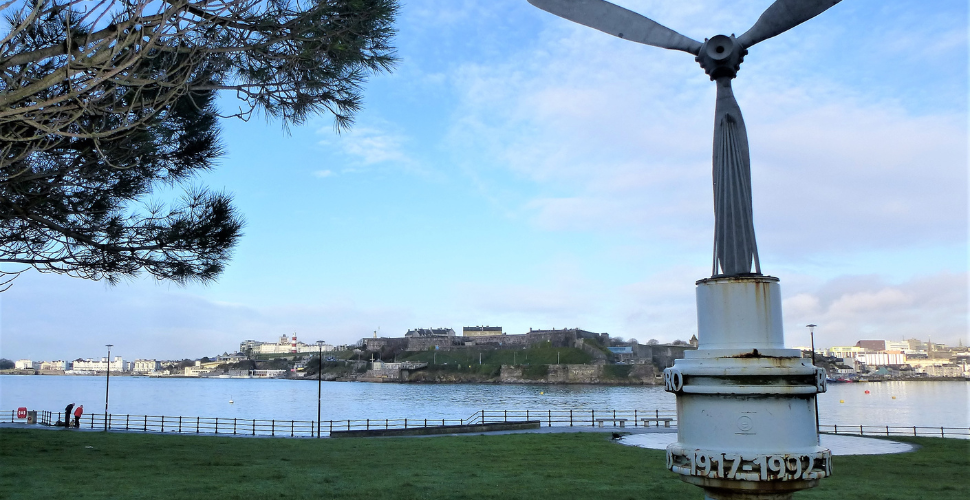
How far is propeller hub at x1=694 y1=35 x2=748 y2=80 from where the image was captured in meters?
2.62

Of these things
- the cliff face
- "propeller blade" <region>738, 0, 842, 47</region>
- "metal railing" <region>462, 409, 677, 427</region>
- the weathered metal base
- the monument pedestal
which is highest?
"propeller blade" <region>738, 0, 842, 47</region>

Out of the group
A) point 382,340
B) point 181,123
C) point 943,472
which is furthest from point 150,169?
point 382,340

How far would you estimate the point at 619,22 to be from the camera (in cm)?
291

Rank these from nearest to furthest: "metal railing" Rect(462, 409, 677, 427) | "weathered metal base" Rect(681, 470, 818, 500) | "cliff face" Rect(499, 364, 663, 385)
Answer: "weathered metal base" Rect(681, 470, 818, 500) → "metal railing" Rect(462, 409, 677, 427) → "cliff face" Rect(499, 364, 663, 385)

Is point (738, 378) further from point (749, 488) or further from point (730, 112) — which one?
point (730, 112)

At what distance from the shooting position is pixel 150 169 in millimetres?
11430

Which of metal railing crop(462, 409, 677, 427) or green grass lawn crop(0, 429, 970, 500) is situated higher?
green grass lawn crop(0, 429, 970, 500)

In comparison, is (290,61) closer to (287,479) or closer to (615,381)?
(287,479)

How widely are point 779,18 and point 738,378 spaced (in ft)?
4.68

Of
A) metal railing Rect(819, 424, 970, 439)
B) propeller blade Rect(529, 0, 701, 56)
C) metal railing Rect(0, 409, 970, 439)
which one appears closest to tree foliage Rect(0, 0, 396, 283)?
propeller blade Rect(529, 0, 701, 56)

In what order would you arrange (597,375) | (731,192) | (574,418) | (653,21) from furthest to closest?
(597,375), (574,418), (653,21), (731,192)

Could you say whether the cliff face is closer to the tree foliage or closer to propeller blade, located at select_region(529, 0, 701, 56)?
the tree foliage

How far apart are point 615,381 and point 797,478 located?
453ft

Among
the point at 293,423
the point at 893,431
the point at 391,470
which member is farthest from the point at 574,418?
the point at 391,470
